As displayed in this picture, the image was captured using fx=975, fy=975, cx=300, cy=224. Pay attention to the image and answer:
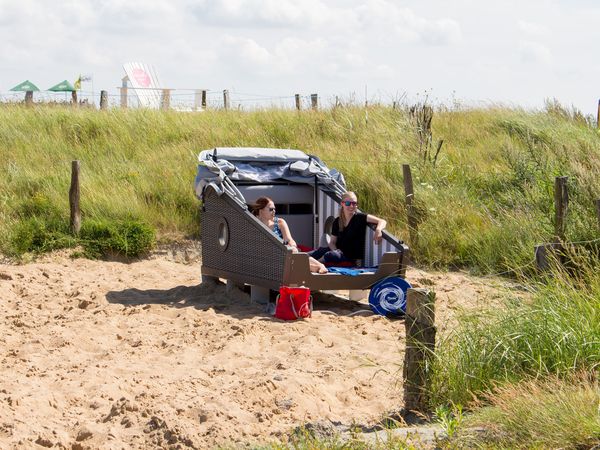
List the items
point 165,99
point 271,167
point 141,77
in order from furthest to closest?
point 141,77, point 165,99, point 271,167

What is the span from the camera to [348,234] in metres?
9.62

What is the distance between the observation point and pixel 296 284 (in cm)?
881

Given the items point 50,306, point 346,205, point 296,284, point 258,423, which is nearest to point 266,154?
point 346,205

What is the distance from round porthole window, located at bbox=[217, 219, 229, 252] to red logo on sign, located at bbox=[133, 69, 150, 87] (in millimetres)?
19250

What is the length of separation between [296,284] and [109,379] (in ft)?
8.65

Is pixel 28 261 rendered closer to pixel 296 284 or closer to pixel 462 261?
pixel 296 284

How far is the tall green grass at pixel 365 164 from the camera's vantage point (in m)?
11.5

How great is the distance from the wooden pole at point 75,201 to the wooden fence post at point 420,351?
7615mm

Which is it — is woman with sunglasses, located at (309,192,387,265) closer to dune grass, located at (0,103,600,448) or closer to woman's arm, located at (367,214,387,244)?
woman's arm, located at (367,214,387,244)

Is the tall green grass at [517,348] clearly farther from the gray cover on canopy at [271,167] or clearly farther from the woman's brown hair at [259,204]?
the gray cover on canopy at [271,167]

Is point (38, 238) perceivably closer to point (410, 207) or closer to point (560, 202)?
point (410, 207)

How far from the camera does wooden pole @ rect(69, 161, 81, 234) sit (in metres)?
12.3

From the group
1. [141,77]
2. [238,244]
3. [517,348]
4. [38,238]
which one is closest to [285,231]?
[238,244]

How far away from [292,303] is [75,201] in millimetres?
4712
